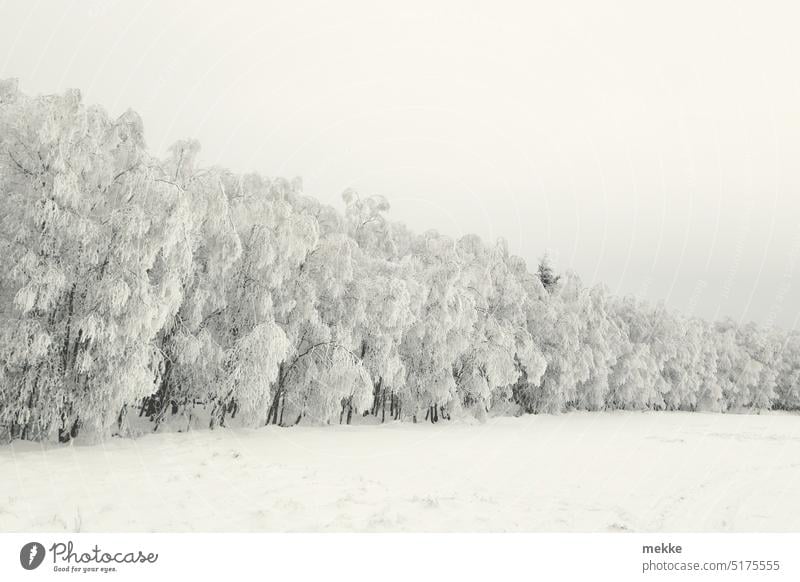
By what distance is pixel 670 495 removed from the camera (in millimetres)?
9766

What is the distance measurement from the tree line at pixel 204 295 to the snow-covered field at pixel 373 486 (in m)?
1.42

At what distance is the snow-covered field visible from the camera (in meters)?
7.00

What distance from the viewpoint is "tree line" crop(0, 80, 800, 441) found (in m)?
10.1

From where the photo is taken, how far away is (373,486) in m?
9.16

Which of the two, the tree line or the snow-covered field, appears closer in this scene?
the snow-covered field

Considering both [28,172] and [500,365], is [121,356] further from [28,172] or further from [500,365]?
[500,365]

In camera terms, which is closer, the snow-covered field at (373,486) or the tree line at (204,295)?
the snow-covered field at (373,486)

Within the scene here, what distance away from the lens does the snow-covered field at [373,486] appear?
7.00 m

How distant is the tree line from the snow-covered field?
142 centimetres

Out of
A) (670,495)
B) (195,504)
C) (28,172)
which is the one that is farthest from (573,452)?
(28,172)

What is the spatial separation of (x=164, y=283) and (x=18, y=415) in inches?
172

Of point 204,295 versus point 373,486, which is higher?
point 204,295

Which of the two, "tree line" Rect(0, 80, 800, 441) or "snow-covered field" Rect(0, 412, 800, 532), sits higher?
"tree line" Rect(0, 80, 800, 441)

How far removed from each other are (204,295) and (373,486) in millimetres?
7404
